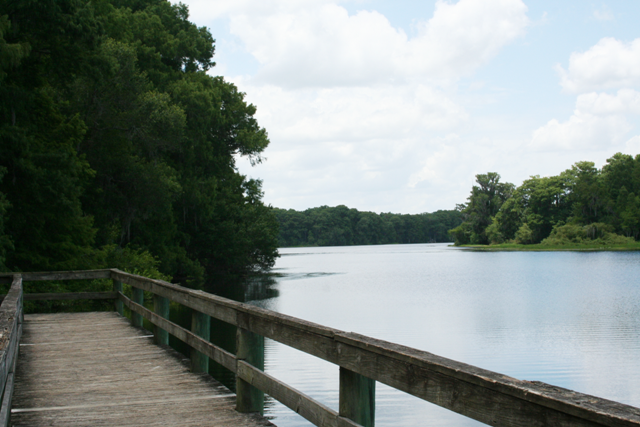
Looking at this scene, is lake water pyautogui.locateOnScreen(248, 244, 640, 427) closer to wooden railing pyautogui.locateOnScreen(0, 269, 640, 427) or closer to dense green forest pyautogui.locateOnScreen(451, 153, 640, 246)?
wooden railing pyautogui.locateOnScreen(0, 269, 640, 427)

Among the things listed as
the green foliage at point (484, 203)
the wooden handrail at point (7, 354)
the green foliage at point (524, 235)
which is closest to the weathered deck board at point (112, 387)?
the wooden handrail at point (7, 354)

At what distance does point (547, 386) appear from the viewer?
6.80 ft

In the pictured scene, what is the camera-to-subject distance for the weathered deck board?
4492mm

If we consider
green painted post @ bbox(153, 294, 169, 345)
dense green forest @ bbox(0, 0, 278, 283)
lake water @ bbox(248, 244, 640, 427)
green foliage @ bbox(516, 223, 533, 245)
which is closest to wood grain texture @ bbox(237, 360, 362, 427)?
green painted post @ bbox(153, 294, 169, 345)

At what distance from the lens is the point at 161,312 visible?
7.36 metres

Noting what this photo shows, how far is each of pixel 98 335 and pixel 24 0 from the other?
10.7m

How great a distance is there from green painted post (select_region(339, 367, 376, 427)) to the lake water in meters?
8.02

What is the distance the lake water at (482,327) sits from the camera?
1270cm

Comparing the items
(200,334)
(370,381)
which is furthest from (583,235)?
(370,381)

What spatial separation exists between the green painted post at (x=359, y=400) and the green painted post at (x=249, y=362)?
1532mm

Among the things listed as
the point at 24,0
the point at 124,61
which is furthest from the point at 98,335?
the point at 124,61

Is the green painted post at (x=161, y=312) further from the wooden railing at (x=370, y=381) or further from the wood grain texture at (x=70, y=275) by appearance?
the wood grain texture at (x=70, y=275)

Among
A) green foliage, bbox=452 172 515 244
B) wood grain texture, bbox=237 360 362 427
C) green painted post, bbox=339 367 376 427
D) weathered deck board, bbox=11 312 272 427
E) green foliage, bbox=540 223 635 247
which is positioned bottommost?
weathered deck board, bbox=11 312 272 427

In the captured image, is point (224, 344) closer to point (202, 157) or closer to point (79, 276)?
point (79, 276)
